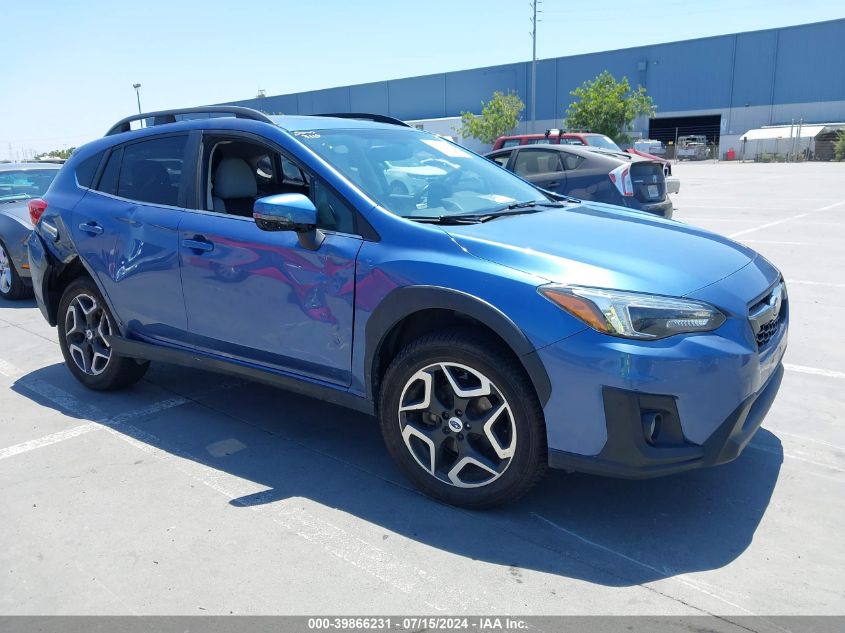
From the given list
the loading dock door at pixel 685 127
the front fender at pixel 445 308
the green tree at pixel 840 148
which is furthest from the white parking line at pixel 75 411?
the loading dock door at pixel 685 127

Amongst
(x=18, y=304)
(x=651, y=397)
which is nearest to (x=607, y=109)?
(x=18, y=304)

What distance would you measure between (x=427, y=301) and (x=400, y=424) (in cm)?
62

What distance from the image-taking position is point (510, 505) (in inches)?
129

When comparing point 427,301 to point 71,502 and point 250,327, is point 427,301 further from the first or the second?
point 71,502

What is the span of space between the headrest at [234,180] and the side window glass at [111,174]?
944mm

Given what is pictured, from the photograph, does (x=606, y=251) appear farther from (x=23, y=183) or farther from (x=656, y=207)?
(x=23, y=183)

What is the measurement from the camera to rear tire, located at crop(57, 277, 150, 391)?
15.7 feet

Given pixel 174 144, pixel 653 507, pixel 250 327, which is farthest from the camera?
pixel 174 144

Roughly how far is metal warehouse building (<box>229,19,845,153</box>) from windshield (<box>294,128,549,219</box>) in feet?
177

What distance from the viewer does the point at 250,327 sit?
384 cm

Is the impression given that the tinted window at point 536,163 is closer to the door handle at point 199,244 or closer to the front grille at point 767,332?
the door handle at point 199,244

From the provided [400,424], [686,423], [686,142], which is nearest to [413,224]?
[400,424]

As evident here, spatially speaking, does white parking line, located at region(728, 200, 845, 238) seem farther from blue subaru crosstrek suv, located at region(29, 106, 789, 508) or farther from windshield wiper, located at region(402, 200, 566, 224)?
blue subaru crosstrek suv, located at region(29, 106, 789, 508)

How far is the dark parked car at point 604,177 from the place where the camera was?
9.98 metres
